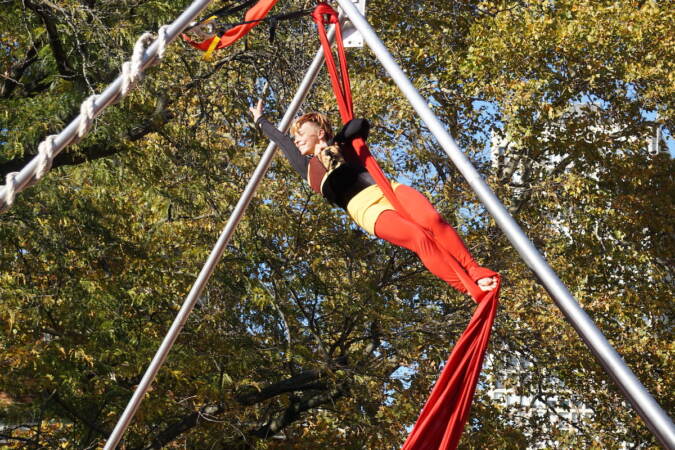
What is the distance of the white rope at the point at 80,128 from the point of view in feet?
9.59

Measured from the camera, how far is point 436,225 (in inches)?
120

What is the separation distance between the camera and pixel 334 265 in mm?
9781

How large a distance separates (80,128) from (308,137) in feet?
4.27

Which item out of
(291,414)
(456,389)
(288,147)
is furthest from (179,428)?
(456,389)

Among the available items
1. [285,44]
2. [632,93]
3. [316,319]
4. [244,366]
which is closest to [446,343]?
[316,319]

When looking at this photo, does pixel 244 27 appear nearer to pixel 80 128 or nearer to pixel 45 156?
pixel 80 128

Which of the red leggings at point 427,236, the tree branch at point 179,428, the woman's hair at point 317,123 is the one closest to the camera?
the red leggings at point 427,236

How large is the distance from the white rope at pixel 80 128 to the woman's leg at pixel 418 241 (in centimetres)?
102

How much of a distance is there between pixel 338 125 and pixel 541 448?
15.3ft

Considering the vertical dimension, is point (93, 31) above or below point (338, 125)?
below

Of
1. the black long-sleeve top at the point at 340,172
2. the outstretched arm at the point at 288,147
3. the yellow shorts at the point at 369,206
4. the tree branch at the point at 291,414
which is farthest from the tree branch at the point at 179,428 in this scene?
the yellow shorts at the point at 369,206

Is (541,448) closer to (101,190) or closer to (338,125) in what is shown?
(338,125)

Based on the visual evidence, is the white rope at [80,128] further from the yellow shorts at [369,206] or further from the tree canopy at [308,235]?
the tree canopy at [308,235]

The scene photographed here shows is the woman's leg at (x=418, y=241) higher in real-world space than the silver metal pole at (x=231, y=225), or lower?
lower
